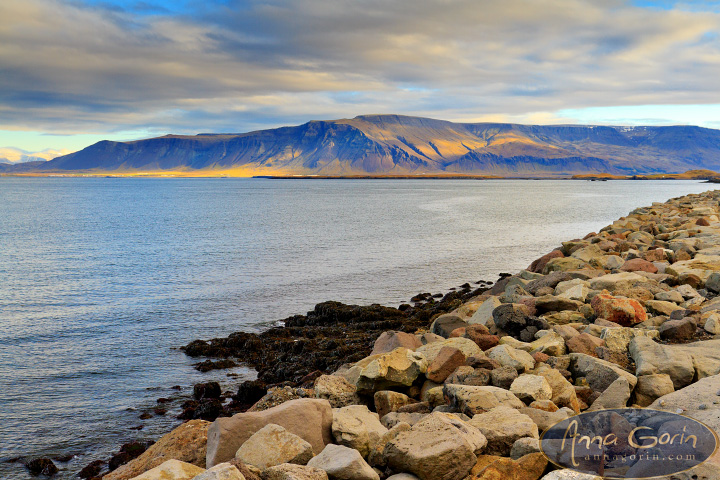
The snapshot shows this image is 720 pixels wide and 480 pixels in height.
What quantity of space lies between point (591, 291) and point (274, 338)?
30.2 ft

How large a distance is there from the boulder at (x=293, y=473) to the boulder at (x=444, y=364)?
3424mm

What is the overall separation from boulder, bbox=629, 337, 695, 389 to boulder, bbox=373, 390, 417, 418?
10.1ft

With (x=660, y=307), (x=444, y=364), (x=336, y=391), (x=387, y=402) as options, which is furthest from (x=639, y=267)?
(x=336, y=391)

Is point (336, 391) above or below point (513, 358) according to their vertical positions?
below

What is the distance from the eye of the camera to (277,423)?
5.83 m

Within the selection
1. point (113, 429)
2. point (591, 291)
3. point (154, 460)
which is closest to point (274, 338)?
point (113, 429)

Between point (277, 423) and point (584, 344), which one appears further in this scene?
point (584, 344)

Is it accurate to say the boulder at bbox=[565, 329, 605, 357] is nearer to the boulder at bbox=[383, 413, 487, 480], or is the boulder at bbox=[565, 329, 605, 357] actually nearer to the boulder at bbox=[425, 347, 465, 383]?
the boulder at bbox=[425, 347, 465, 383]

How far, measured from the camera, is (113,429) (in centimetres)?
1080

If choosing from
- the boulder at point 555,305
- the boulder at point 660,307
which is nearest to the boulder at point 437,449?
the boulder at point 555,305

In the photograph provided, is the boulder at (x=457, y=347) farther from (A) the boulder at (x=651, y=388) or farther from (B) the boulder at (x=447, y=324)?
(B) the boulder at (x=447, y=324)

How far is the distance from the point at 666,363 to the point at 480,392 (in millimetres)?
2540

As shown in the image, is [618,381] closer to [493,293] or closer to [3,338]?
[493,293]

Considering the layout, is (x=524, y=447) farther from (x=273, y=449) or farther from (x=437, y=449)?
(x=273, y=449)
